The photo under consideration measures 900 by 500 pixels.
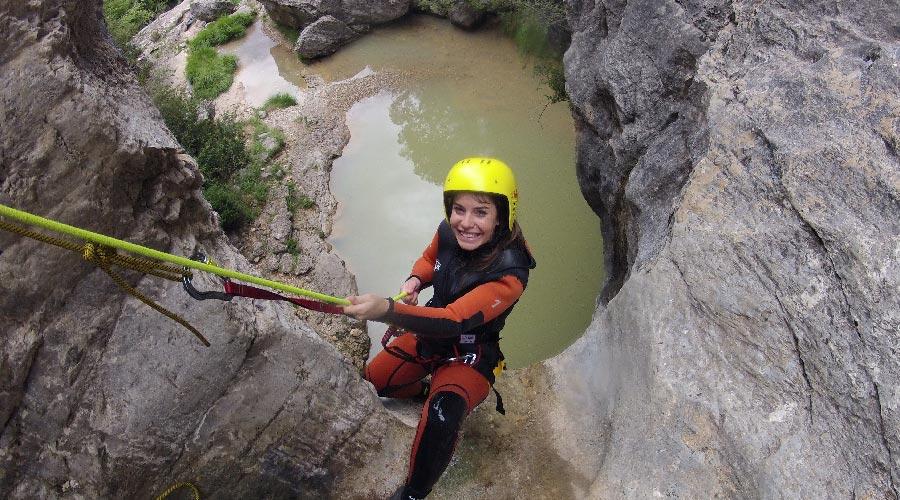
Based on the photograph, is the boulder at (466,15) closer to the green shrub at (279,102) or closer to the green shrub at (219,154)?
the green shrub at (279,102)

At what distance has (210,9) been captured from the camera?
16500 millimetres

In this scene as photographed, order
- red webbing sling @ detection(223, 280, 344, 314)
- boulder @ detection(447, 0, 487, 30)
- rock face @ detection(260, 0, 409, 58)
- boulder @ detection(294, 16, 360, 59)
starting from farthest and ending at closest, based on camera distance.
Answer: rock face @ detection(260, 0, 409, 58)
boulder @ detection(294, 16, 360, 59)
boulder @ detection(447, 0, 487, 30)
red webbing sling @ detection(223, 280, 344, 314)

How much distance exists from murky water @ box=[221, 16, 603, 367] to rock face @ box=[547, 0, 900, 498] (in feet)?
13.2

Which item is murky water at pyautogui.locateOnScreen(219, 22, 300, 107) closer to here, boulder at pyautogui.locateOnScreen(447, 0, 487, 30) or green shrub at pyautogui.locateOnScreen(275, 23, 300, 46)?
green shrub at pyautogui.locateOnScreen(275, 23, 300, 46)

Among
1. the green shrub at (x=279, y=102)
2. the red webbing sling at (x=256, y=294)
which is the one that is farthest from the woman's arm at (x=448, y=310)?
the green shrub at (x=279, y=102)

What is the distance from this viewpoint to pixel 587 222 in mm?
9414

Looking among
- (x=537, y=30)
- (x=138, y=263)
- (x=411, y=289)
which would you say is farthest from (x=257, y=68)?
(x=138, y=263)

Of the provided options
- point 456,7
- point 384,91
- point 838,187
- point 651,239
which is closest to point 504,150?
point 384,91

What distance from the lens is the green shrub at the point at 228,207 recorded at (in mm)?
9391

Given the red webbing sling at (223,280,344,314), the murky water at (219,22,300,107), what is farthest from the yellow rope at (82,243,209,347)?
the murky water at (219,22,300,107)

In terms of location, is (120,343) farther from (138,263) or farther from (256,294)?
(256,294)

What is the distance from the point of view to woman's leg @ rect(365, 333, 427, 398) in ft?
14.0

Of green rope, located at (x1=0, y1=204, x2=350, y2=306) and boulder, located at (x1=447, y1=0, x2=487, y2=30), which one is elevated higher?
green rope, located at (x1=0, y1=204, x2=350, y2=306)

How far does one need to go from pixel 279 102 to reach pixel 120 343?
1074 centimetres
